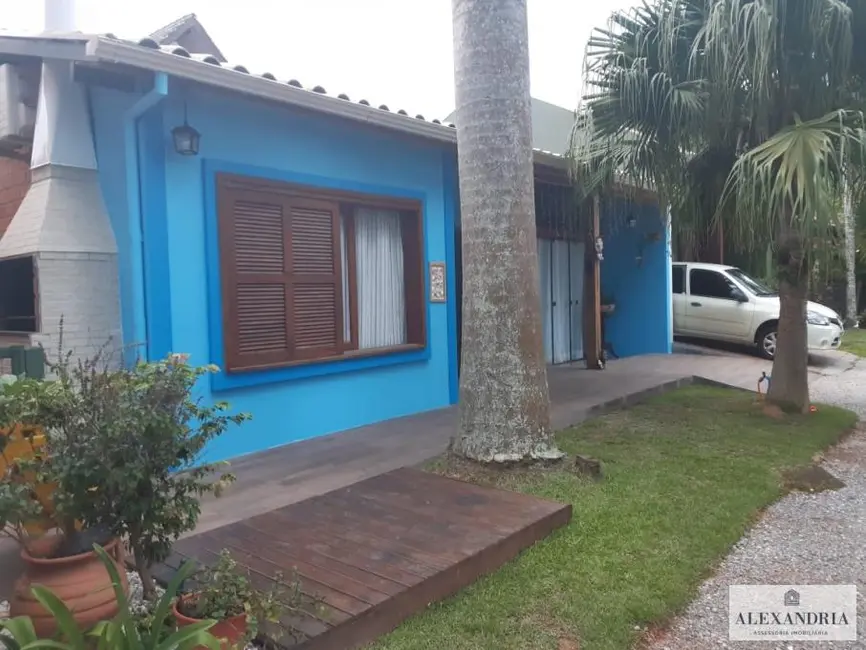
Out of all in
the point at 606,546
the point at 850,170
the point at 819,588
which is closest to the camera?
the point at 819,588

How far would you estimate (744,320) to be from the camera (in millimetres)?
11938

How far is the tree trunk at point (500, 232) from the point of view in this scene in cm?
496

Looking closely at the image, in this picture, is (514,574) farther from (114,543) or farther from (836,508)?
(836,508)

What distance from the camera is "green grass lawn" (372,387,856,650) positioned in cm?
309

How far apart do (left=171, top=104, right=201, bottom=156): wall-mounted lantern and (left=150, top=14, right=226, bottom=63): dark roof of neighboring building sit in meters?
5.72

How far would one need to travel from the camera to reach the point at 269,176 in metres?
5.82

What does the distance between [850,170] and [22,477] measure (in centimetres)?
644

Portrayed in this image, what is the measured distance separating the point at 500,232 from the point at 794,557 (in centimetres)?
277

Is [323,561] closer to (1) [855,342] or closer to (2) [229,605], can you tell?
(2) [229,605]

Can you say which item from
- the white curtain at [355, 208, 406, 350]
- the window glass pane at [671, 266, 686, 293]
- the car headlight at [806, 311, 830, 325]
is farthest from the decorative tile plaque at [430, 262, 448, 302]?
the car headlight at [806, 311, 830, 325]

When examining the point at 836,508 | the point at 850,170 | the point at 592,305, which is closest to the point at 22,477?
the point at 836,508

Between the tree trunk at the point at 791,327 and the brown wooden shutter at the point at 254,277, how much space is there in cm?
490

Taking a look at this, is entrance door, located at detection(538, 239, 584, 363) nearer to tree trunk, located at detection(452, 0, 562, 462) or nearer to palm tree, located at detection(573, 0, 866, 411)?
palm tree, located at detection(573, 0, 866, 411)

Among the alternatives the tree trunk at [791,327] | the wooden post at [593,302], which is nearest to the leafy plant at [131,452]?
the tree trunk at [791,327]
